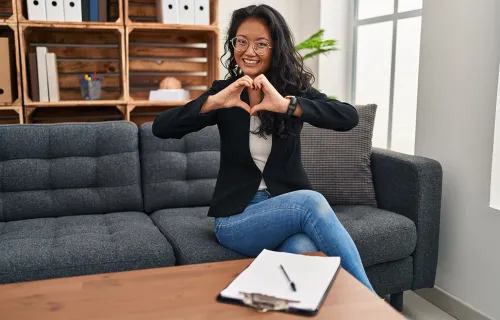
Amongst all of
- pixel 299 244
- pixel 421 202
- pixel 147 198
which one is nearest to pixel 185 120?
pixel 299 244

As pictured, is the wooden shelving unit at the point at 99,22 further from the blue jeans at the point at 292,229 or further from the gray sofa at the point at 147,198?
the blue jeans at the point at 292,229

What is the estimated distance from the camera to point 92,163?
2.29m

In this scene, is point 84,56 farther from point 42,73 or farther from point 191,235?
point 191,235

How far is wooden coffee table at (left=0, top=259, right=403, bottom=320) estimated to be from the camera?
3.39 feet

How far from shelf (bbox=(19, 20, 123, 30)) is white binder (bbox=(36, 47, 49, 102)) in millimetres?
142

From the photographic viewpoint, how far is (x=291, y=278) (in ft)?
3.79

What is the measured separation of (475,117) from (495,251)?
21.5 inches

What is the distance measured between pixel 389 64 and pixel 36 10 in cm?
210

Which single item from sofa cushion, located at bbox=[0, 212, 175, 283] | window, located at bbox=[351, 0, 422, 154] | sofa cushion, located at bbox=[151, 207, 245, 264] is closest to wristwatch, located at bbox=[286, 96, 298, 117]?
sofa cushion, located at bbox=[151, 207, 245, 264]

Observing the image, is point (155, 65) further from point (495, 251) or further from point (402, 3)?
point (495, 251)

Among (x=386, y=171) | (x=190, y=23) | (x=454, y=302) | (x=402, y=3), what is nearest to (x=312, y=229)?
(x=386, y=171)

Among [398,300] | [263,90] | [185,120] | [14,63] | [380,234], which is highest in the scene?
[14,63]

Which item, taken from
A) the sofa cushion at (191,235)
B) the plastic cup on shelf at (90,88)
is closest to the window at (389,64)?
the sofa cushion at (191,235)

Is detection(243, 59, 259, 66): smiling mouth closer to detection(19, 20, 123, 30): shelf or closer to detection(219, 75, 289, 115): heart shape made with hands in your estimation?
detection(219, 75, 289, 115): heart shape made with hands
